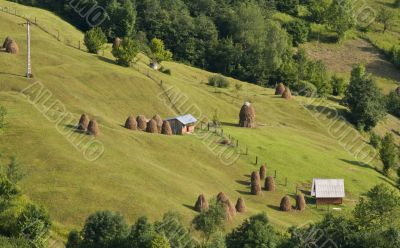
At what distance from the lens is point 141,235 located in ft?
209

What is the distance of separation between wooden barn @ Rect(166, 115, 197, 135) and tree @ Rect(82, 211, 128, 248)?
39.2 m

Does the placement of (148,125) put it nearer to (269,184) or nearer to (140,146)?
(140,146)

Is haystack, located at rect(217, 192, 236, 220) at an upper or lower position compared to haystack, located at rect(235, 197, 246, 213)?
upper

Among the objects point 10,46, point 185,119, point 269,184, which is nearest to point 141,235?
point 269,184

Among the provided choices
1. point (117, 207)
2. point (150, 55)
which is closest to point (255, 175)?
point (117, 207)

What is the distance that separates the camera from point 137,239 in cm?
6406

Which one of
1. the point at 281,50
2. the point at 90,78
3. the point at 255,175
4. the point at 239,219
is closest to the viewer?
the point at 239,219

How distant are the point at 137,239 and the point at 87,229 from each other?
450 centimetres

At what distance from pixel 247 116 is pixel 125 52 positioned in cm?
2395

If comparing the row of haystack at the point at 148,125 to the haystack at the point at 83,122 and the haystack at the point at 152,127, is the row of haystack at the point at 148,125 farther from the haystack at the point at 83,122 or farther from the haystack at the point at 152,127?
the haystack at the point at 83,122

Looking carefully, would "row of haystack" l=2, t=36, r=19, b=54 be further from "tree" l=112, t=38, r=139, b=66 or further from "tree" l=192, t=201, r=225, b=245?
"tree" l=192, t=201, r=225, b=245

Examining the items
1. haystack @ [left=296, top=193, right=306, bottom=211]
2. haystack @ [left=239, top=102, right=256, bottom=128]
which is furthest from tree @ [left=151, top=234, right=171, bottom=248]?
haystack @ [left=239, top=102, right=256, bottom=128]

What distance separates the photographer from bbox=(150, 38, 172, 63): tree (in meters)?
149

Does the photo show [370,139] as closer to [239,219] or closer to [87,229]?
[239,219]
